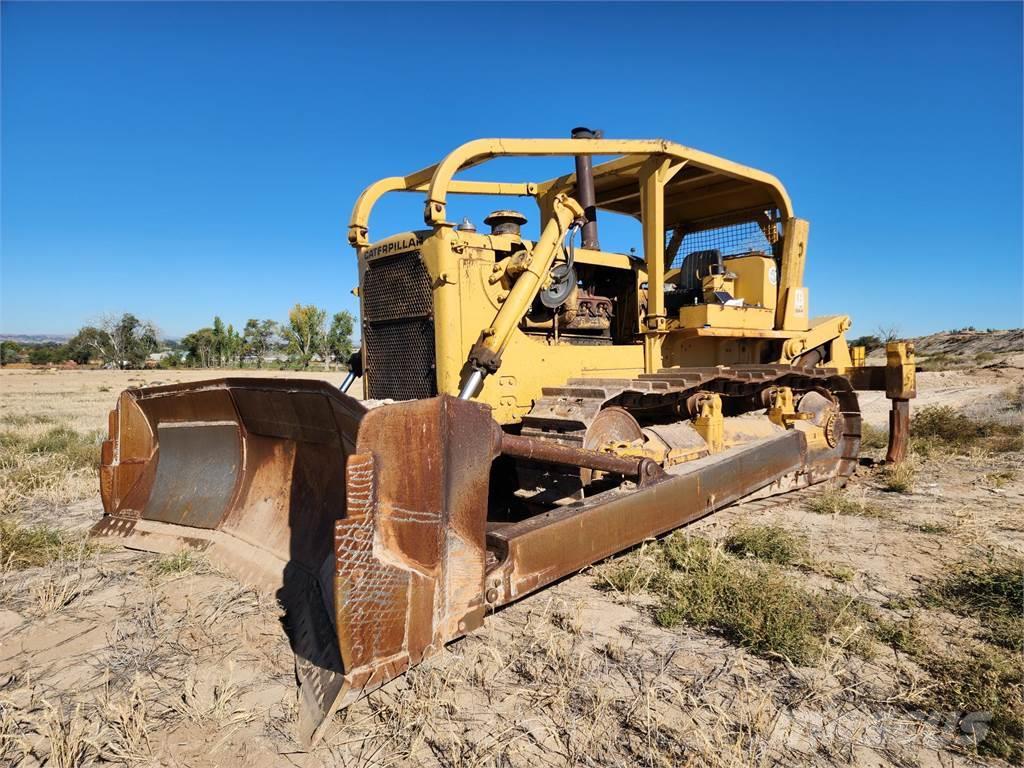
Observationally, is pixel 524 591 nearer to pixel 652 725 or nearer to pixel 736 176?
pixel 652 725

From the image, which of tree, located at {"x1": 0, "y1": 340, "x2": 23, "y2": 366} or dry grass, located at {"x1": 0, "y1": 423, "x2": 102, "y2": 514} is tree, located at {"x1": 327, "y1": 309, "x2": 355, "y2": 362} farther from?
dry grass, located at {"x1": 0, "y1": 423, "x2": 102, "y2": 514}

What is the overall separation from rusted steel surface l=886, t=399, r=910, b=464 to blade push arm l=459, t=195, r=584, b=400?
203 inches

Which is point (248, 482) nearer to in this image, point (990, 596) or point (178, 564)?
point (178, 564)

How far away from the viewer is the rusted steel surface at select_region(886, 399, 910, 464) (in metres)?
7.12

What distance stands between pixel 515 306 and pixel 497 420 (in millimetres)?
938

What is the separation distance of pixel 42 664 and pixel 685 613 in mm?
3023

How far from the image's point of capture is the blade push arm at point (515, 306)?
13.4 ft

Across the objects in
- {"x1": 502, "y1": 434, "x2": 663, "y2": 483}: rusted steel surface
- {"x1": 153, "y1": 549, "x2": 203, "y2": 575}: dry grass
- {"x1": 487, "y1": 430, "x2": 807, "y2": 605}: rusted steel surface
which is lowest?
{"x1": 153, "y1": 549, "x2": 203, "y2": 575}: dry grass

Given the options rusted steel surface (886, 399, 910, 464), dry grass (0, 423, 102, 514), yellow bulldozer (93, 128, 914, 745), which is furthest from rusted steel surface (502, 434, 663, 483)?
rusted steel surface (886, 399, 910, 464)

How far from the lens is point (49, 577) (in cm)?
354

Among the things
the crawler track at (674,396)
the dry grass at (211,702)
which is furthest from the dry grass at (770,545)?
the dry grass at (211,702)

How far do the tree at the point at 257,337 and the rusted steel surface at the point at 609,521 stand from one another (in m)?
66.9

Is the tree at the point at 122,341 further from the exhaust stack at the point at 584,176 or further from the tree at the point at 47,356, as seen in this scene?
the exhaust stack at the point at 584,176

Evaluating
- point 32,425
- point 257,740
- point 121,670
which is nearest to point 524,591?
point 257,740
